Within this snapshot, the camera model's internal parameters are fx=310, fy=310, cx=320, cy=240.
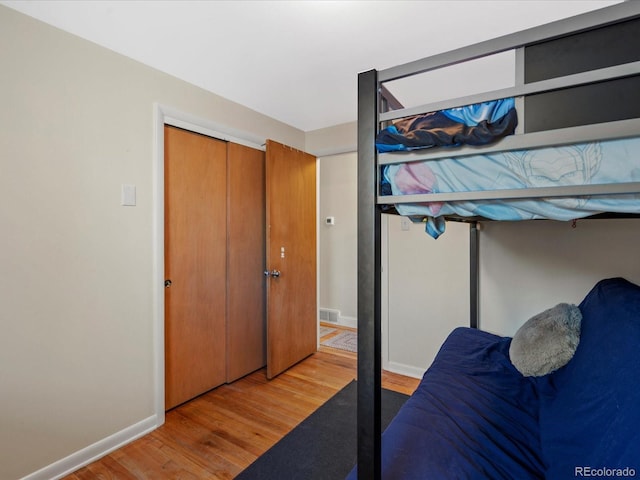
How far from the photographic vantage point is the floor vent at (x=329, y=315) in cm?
441

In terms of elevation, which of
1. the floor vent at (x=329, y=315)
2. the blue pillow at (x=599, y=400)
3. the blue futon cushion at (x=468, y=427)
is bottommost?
the floor vent at (x=329, y=315)

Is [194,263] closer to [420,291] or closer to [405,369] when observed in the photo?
[420,291]

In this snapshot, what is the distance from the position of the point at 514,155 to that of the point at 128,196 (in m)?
2.00

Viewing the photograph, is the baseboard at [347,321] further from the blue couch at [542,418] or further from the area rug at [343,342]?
the blue couch at [542,418]

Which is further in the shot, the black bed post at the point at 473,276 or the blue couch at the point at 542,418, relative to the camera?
the black bed post at the point at 473,276

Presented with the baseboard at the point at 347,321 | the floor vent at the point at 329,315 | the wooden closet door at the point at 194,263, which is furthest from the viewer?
the floor vent at the point at 329,315

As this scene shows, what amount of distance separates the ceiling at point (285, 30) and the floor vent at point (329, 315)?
309 centimetres

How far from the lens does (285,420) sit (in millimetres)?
2088

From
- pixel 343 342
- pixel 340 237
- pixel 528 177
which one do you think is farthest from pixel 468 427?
pixel 340 237

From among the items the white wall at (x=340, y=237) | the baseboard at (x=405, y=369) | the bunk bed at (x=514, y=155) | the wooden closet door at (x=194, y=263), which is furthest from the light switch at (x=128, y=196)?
the white wall at (x=340, y=237)

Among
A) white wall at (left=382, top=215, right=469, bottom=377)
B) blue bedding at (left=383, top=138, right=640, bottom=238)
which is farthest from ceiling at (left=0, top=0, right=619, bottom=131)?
white wall at (left=382, top=215, right=469, bottom=377)

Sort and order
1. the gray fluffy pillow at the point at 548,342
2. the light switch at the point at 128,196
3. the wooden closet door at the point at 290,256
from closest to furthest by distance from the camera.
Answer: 1. the gray fluffy pillow at the point at 548,342
2. the light switch at the point at 128,196
3. the wooden closet door at the point at 290,256

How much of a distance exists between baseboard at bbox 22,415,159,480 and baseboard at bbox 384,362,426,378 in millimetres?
1889

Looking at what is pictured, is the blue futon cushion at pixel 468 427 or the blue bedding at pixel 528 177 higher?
the blue bedding at pixel 528 177
